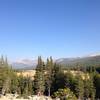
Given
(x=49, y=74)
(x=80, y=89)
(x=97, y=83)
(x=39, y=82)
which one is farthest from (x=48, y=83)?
(x=97, y=83)

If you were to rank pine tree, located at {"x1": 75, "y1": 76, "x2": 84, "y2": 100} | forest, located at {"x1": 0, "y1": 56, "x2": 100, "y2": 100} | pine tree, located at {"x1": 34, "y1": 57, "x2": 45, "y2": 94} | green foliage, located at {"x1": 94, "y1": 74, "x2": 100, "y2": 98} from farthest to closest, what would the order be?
green foliage, located at {"x1": 94, "y1": 74, "x2": 100, "y2": 98} < pine tree, located at {"x1": 34, "y1": 57, "x2": 45, "y2": 94} < forest, located at {"x1": 0, "y1": 56, "x2": 100, "y2": 100} < pine tree, located at {"x1": 75, "y1": 76, "x2": 84, "y2": 100}

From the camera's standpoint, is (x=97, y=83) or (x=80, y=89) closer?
(x=80, y=89)

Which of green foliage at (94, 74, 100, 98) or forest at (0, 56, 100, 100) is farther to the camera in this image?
green foliage at (94, 74, 100, 98)

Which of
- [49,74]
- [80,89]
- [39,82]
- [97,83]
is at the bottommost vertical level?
[80,89]

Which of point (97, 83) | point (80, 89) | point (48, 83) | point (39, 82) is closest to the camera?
point (80, 89)

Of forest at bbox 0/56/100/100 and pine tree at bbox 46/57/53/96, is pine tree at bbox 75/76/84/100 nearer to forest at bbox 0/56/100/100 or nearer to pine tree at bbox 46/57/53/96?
forest at bbox 0/56/100/100

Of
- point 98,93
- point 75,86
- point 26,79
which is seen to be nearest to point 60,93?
point 75,86

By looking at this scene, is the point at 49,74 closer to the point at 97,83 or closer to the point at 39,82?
the point at 39,82

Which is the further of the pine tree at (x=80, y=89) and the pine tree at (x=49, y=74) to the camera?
the pine tree at (x=49, y=74)

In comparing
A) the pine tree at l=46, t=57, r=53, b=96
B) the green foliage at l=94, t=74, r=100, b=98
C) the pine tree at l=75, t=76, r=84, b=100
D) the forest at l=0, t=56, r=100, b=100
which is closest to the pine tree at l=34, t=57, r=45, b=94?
the forest at l=0, t=56, r=100, b=100

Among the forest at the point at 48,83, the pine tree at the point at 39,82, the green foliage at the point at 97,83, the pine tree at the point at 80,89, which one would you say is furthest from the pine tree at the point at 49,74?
the green foliage at the point at 97,83

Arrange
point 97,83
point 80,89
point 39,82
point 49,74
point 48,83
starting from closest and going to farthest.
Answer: point 80,89 < point 39,82 < point 97,83 < point 48,83 < point 49,74

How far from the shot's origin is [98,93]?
128375 mm

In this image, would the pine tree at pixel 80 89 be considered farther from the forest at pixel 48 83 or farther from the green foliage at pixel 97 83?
the green foliage at pixel 97 83
